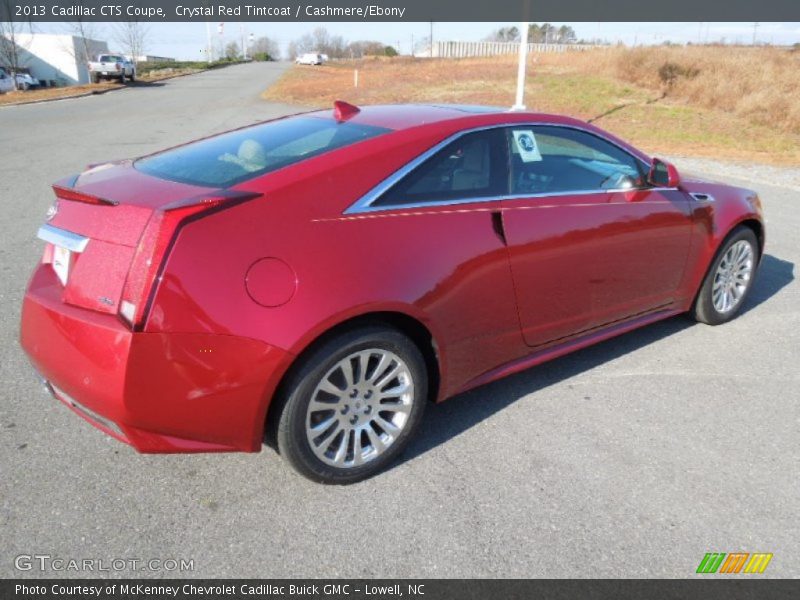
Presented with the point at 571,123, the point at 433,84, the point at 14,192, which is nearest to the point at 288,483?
the point at 571,123

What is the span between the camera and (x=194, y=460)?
3109mm

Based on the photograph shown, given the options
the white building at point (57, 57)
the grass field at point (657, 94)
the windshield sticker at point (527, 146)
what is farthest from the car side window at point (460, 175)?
the white building at point (57, 57)

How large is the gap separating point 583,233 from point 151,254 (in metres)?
2.29

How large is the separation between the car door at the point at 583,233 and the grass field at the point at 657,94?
12501 mm

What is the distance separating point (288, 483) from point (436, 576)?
33.4 inches

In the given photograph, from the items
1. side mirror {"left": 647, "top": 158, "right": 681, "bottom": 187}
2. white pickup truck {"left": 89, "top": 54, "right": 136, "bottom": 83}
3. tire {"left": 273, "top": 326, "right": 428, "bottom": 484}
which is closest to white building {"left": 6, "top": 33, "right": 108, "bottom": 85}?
white pickup truck {"left": 89, "top": 54, "right": 136, "bottom": 83}

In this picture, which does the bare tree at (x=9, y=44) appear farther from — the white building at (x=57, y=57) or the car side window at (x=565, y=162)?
the car side window at (x=565, y=162)

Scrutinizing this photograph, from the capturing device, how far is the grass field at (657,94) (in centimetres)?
1728

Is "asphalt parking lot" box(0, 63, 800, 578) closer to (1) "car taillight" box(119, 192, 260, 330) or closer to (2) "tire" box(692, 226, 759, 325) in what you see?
(2) "tire" box(692, 226, 759, 325)

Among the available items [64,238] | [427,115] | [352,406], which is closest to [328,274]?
[352,406]

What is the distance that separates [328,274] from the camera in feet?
8.66

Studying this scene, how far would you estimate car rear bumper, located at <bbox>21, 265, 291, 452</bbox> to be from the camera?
2410mm

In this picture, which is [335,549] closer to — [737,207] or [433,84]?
[737,207]

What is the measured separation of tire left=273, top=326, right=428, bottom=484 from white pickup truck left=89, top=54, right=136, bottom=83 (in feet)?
154
